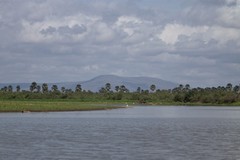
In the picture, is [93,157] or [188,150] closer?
[93,157]

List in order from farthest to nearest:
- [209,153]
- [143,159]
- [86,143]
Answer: [86,143] → [209,153] → [143,159]

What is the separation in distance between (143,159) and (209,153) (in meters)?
6.42

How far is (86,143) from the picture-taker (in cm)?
4850

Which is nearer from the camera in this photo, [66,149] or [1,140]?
[66,149]

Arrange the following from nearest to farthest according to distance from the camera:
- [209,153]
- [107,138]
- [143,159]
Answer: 1. [143,159]
2. [209,153]
3. [107,138]

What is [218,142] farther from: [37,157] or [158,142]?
[37,157]

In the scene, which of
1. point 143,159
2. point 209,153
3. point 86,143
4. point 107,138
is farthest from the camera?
point 107,138

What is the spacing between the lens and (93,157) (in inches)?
1499

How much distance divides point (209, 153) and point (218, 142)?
31.5 feet

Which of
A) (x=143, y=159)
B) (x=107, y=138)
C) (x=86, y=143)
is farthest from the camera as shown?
(x=107, y=138)

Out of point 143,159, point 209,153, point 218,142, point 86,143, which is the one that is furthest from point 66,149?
point 218,142

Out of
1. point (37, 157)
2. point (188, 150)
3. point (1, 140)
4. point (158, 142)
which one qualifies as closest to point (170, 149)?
point (188, 150)

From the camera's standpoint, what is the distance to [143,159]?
37250 millimetres

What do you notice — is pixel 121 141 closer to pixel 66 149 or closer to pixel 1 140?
pixel 66 149
